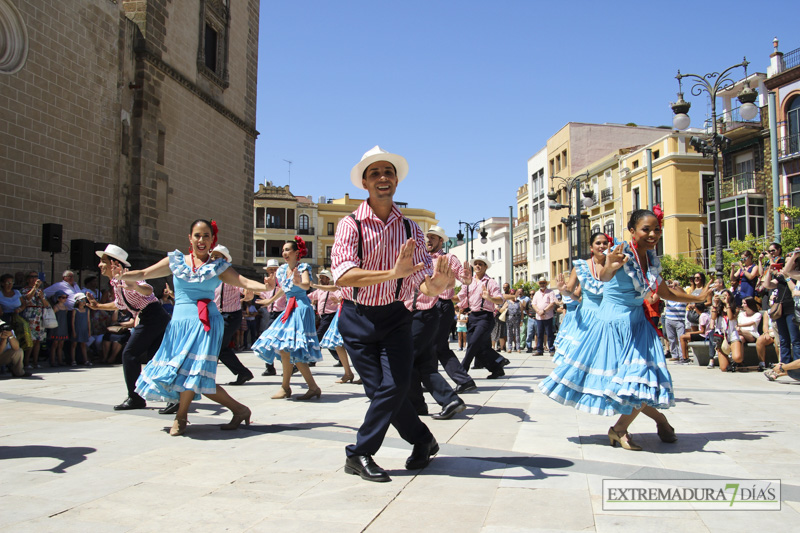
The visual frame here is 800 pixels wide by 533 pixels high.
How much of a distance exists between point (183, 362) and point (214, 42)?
2338 centimetres

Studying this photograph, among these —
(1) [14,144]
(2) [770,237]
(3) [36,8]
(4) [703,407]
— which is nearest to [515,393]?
(4) [703,407]

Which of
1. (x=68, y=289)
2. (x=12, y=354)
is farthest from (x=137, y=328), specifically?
(x=68, y=289)

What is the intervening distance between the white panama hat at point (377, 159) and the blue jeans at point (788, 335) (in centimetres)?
949

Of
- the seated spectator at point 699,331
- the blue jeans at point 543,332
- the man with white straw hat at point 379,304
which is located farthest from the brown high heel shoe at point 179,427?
the blue jeans at point 543,332

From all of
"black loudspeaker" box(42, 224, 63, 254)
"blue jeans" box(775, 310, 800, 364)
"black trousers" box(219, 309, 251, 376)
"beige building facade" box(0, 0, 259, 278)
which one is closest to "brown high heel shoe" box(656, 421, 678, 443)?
"black trousers" box(219, 309, 251, 376)

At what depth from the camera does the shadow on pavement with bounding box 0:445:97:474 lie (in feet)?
15.6

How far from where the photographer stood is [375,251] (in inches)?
176

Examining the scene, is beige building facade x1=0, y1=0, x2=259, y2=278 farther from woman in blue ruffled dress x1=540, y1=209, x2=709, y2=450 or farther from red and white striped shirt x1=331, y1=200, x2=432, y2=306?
woman in blue ruffled dress x1=540, y1=209, x2=709, y2=450

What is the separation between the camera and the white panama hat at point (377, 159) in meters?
4.52

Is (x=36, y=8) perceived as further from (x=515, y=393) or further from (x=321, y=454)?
(x=321, y=454)

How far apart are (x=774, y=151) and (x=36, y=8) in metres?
A: 28.2

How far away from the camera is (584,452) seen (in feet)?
16.8

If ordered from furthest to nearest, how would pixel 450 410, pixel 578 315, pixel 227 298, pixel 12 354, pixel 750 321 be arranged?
pixel 750 321 → pixel 12 354 → pixel 227 298 → pixel 578 315 → pixel 450 410

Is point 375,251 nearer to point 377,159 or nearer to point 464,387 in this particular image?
point 377,159
